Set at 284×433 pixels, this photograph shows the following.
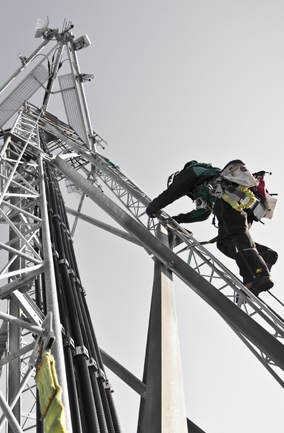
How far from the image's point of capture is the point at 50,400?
10.2 feet

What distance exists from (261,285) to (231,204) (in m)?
1.69

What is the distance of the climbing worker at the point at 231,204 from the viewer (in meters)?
7.48

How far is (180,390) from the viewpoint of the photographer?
530 centimetres

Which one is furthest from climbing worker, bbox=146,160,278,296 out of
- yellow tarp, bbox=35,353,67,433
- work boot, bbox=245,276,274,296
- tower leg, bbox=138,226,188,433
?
yellow tarp, bbox=35,353,67,433

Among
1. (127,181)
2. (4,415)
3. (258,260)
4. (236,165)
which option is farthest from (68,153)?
(4,415)

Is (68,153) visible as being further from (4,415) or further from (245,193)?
(4,415)

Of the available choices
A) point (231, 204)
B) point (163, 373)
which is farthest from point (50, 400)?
point (231, 204)

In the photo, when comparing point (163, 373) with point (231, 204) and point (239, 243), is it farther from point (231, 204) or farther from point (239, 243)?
point (231, 204)

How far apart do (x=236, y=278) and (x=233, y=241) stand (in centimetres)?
111

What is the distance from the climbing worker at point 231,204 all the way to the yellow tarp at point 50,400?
180 inches

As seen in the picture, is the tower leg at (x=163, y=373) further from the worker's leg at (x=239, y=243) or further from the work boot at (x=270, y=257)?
the work boot at (x=270, y=257)

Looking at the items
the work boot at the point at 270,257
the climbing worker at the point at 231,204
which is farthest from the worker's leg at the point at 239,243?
the work boot at the point at 270,257

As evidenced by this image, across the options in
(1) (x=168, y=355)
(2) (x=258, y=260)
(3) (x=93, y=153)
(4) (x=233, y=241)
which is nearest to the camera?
(1) (x=168, y=355)

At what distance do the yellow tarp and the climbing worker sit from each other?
458cm
